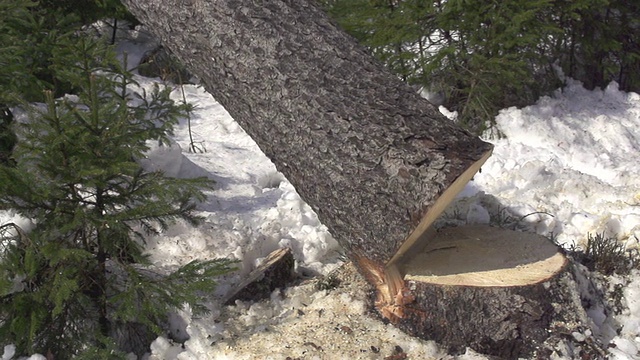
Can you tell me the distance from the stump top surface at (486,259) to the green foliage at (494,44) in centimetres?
286

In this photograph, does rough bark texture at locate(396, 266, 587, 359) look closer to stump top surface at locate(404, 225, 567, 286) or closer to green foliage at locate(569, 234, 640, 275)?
stump top surface at locate(404, 225, 567, 286)

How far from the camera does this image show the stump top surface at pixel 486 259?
3.23m

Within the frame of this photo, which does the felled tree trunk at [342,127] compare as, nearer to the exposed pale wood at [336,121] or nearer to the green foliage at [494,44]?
the exposed pale wood at [336,121]

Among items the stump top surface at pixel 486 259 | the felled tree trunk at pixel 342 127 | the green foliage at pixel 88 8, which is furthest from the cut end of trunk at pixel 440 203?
the green foliage at pixel 88 8

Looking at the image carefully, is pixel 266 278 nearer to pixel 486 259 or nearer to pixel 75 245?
pixel 75 245

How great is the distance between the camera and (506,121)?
6.44 m

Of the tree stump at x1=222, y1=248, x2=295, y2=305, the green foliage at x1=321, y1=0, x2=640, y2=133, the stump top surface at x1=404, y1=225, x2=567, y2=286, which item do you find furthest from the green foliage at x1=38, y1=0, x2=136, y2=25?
the stump top surface at x1=404, y1=225, x2=567, y2=286

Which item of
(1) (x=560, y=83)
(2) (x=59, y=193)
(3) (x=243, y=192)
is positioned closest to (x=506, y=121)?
(1) (x=560, y=83)

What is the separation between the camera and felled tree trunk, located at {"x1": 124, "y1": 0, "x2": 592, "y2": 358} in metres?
3.12

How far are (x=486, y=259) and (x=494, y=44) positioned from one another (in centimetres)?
342

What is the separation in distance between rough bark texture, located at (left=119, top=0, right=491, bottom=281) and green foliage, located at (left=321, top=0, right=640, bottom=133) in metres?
3.17

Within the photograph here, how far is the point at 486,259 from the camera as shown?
3.42m

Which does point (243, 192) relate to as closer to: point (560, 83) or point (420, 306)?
point (420, 306)

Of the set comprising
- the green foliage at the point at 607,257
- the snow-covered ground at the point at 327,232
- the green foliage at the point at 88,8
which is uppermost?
the green foliage at the point at 88,8
